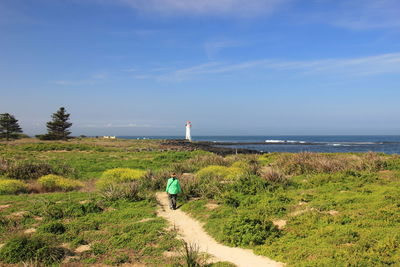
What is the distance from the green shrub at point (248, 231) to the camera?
8705mm

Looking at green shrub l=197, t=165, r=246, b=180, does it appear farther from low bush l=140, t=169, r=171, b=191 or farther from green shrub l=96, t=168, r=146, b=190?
green shrub l=96, t=168, r=146, b=190

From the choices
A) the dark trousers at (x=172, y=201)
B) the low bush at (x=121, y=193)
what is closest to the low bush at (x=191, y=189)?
the dark trousers at (x=172, y=201)

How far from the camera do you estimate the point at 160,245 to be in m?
8.88

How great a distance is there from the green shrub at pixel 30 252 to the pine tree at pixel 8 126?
51142 millimetres

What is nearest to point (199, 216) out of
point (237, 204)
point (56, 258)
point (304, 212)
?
point (237, 204)

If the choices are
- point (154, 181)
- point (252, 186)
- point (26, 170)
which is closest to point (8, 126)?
point (26, 170)

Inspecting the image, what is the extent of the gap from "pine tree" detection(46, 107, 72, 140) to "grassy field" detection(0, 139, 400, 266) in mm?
41659

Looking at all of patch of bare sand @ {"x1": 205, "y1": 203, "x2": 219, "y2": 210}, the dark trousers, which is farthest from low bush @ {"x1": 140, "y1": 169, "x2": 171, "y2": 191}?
patch of bare sand @ {"x1": 205, "y1": 203, "x2": 219, "y2": 210}

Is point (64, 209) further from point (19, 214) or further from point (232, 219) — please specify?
point (232, 219)

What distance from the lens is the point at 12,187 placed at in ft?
50.2

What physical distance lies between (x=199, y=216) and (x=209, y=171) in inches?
285

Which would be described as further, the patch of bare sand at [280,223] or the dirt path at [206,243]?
the patch of bare sand at [280,223]

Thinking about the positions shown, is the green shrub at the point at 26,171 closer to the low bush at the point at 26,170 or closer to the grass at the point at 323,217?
the low bush at the point at 26,170

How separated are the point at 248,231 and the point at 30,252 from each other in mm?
5715
